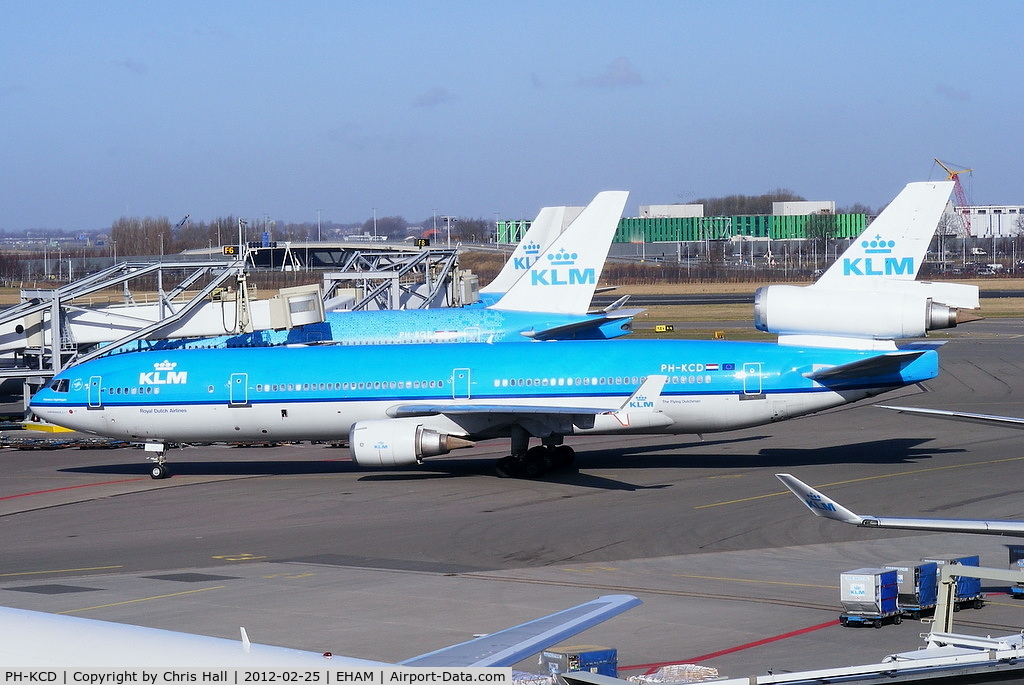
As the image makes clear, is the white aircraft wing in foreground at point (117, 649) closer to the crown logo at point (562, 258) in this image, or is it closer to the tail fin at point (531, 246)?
the crown logo at point (562, 258)

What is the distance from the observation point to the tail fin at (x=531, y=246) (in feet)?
191

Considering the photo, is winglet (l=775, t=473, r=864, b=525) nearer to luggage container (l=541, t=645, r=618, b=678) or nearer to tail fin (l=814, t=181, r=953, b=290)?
luggage container (l=541, t=645, r=618, b=678)

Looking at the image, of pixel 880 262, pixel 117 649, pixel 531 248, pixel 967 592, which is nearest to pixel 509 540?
pixel 967 592

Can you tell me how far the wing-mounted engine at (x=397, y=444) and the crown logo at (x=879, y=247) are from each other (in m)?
12.0

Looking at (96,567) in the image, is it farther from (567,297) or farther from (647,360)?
(567,297)

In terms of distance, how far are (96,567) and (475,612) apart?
8931 millimetres

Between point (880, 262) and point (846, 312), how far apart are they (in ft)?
5.27

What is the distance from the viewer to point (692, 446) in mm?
37000

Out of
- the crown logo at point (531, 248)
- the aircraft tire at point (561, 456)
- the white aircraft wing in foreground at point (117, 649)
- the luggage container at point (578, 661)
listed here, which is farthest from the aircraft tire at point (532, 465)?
the crown logo at point (531, 248)

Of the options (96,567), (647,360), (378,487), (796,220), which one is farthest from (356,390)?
(796,220)

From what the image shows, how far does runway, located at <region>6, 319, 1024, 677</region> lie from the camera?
16812 mm

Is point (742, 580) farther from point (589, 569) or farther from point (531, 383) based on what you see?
point (531, 383)

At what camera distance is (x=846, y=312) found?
29906mm

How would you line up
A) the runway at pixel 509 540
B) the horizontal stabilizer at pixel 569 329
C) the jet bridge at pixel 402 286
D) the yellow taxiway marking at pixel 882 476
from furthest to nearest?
the jet bridge at pixel 402 286
the horizontal stabilizer at pixel 569 329
the yellow taxiway marking at pixel 882 476
the runway at pixel 509 540
